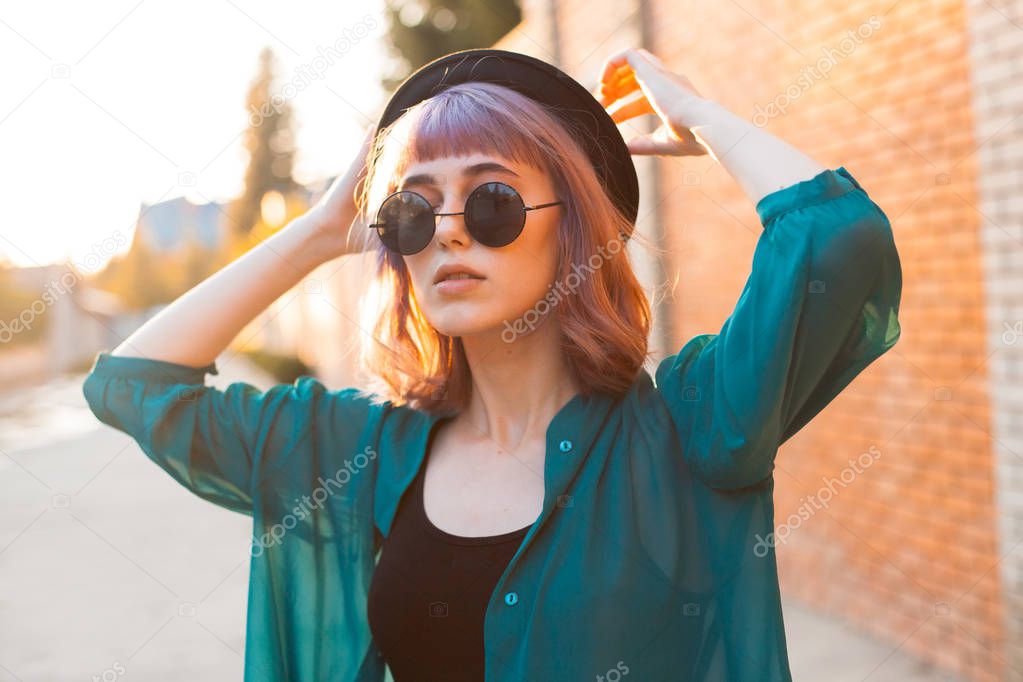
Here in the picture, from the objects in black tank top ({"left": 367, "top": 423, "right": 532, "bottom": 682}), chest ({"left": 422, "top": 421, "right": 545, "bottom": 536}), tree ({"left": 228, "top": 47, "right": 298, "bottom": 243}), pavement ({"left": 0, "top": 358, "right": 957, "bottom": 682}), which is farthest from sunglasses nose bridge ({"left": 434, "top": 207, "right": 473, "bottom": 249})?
tree ({"left": 228, "top": 47, "right": 298, "bottom": 243})

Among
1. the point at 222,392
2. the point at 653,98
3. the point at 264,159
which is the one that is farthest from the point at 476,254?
the point at 264,159

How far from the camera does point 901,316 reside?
428 cm

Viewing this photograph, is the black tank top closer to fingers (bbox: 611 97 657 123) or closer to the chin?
the chin

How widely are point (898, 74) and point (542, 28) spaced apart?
3.79 m

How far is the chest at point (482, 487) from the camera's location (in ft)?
5.72

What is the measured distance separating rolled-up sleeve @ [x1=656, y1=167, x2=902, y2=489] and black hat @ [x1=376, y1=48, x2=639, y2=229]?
0.45 metres

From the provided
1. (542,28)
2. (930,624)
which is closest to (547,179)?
(930,624)

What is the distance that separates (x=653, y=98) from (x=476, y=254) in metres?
0.51

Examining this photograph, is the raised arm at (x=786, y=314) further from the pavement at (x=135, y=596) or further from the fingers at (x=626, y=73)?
the pavement at (x=135, y=596)

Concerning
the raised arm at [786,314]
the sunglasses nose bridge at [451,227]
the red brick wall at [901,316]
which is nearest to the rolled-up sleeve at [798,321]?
the raised arm at [786,314]

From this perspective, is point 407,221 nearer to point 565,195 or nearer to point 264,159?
point 565,195

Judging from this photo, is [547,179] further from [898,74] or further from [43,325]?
[43,325]

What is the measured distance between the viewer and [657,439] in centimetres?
169

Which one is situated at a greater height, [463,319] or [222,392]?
[222,392]
